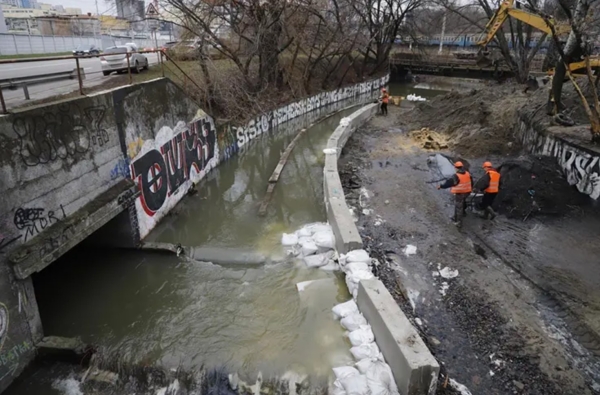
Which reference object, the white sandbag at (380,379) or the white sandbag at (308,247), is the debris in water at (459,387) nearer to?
the white sandbag at (380,379)

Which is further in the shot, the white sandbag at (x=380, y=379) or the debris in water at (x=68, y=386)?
the debris in water at (x=68, y=386)

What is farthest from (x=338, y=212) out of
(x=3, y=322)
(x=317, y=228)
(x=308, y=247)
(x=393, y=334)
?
(x=3, y=322)

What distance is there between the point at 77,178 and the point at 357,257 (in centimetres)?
561

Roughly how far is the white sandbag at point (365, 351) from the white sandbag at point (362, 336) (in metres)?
0.09

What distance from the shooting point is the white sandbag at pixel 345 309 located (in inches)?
280

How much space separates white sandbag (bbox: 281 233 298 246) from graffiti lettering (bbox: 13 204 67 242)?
15.9 ft

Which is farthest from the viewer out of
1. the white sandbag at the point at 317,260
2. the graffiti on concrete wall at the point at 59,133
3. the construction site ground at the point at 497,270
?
the white sandbag at the point at 317,260

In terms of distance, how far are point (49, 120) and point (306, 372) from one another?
5911 millimetres

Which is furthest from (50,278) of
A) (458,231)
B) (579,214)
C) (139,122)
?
(579,214)

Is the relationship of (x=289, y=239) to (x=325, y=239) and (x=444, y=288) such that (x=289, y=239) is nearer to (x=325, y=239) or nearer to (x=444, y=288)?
(x=325, y=239)

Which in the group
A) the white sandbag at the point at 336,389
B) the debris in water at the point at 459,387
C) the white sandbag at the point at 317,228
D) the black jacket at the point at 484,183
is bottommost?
the debris in water at the point at 459,387

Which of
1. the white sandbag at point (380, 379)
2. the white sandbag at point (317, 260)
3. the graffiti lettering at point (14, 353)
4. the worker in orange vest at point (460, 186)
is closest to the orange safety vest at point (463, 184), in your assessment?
the worker in orange vest at point (460, 186)

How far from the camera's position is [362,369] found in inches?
231

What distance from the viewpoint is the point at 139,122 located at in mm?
9742
